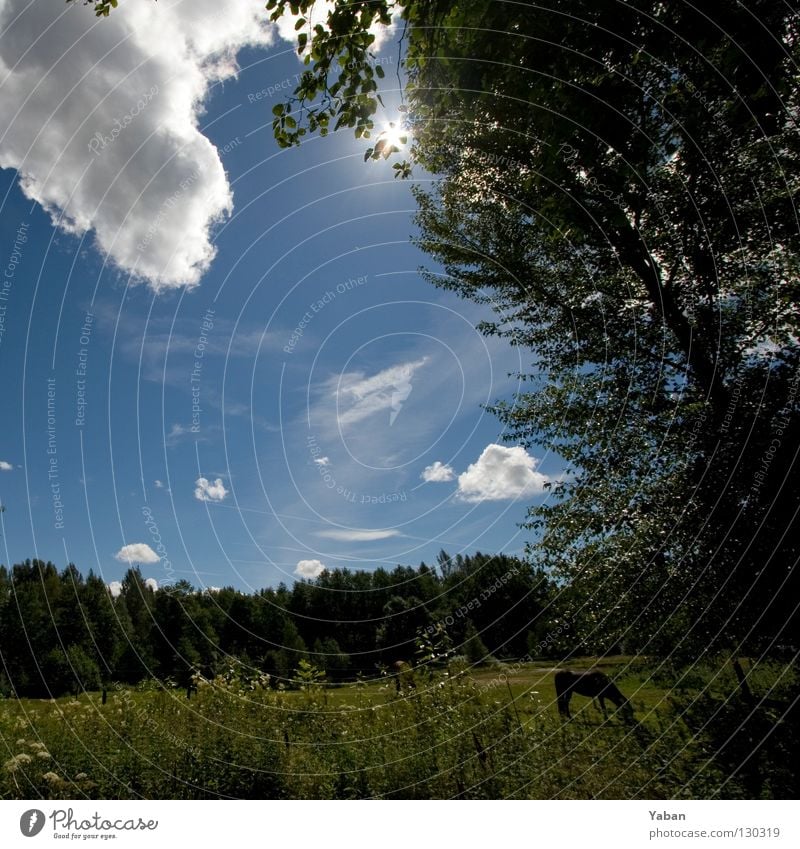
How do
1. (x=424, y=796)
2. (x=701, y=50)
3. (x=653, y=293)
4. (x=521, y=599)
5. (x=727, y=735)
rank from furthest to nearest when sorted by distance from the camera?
(x=653, y=293) → (x=521, y=599) → (x=727, y=735) → (x=701, y=50) → (x=424, y=796)

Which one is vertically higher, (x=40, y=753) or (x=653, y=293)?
(x=653, y=293)

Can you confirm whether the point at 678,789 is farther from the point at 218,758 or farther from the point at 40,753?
the point at 40,753

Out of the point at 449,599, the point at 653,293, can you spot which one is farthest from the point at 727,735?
the point at 653,293

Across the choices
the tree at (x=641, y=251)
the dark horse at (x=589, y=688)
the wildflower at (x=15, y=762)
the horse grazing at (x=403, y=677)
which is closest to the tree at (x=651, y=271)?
the tree at (x=641, y=251)

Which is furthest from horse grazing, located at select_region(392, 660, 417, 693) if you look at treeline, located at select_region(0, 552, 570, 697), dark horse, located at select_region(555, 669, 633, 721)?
dark horse, located at select_region(555, 669, 633, 721)

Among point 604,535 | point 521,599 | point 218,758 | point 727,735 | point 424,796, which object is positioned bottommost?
point 727,735

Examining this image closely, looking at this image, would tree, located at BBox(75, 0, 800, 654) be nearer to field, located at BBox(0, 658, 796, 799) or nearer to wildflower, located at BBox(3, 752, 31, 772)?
field, located at BBox(0, 658, 796, 799)
